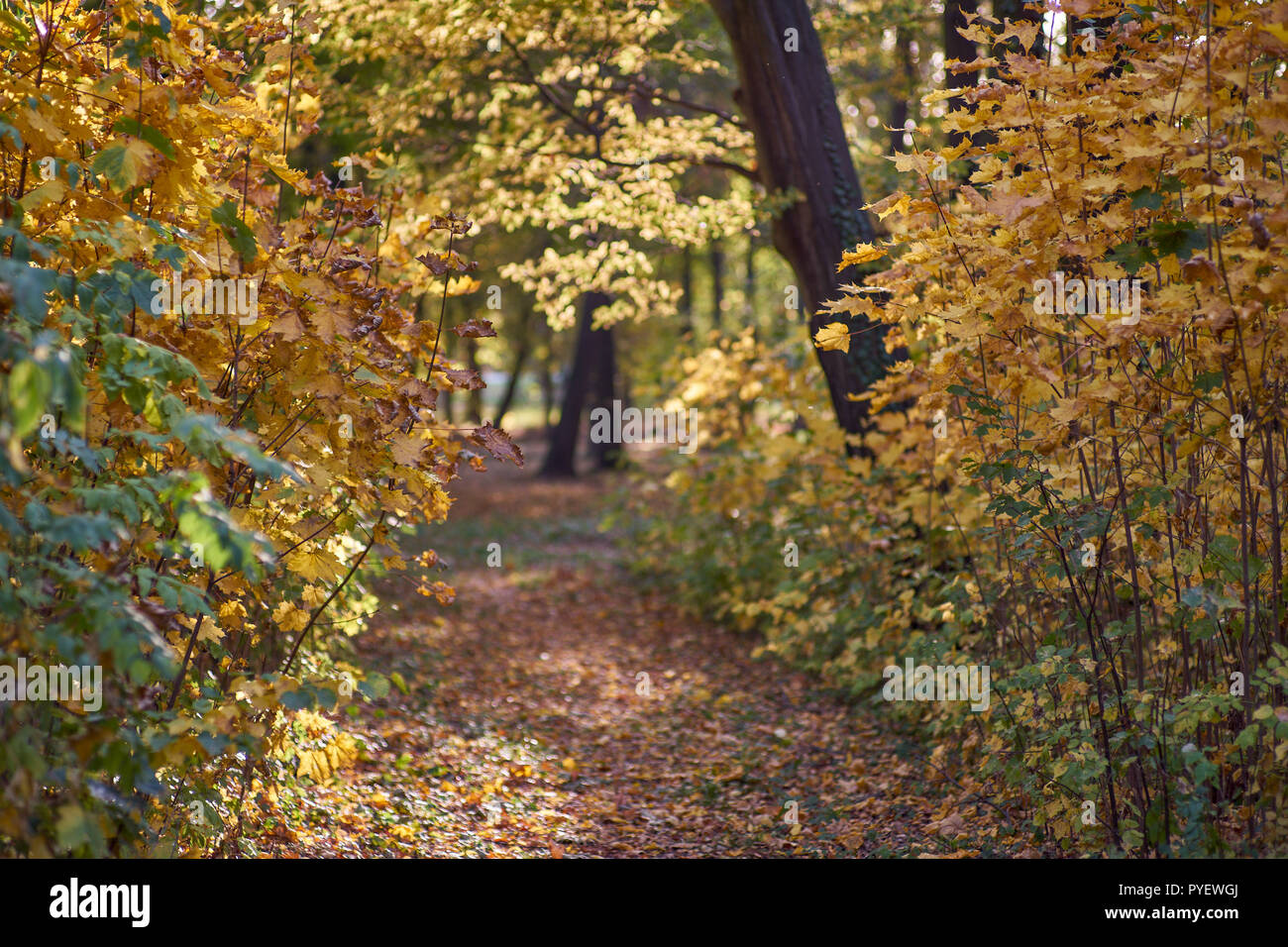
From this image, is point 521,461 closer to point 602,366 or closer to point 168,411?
point 168,411

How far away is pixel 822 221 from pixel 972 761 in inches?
151

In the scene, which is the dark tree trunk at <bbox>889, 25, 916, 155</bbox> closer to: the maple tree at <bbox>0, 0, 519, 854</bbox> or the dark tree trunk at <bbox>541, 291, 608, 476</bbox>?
the maple tree at <bbox>0, 0, 519, 854</bbox>

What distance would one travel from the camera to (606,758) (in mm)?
6066

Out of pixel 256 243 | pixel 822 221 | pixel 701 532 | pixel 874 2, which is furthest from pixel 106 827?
pixel 874 2

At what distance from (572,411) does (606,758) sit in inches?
520

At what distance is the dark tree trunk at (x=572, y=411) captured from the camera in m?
18.8
